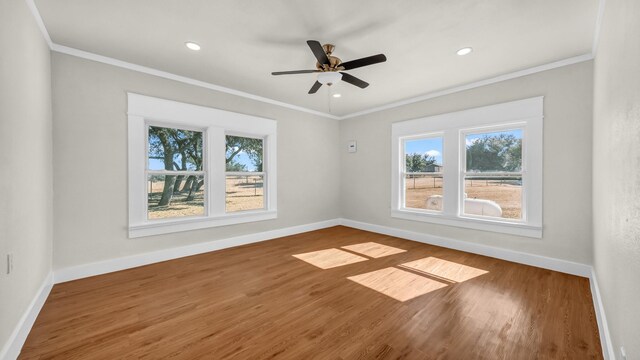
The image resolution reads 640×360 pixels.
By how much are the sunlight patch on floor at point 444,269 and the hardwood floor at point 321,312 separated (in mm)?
13

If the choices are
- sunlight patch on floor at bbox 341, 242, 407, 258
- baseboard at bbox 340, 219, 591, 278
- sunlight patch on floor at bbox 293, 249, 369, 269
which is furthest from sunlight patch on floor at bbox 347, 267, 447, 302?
baseboard at bbox 340, 219, 591, 278

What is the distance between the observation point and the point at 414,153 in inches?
180

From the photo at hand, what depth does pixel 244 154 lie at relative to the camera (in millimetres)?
4297

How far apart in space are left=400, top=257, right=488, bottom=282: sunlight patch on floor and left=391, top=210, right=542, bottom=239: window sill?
2.69 ft

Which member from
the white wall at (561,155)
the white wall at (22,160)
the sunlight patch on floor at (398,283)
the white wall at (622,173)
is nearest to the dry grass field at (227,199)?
the white wall at (22,160)

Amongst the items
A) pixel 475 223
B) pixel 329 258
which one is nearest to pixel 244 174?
pixel 329 258

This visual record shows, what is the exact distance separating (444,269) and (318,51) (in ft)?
9.54

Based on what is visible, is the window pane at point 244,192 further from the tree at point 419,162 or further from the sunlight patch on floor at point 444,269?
the tree at point 419,162

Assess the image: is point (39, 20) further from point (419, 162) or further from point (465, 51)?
point (419, 162)

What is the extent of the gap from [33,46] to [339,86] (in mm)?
3291

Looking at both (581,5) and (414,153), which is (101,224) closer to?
(414,153)

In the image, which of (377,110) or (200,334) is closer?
(200,334)

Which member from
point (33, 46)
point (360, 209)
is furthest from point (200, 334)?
point (360, 209)

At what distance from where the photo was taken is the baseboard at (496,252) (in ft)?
9.43
